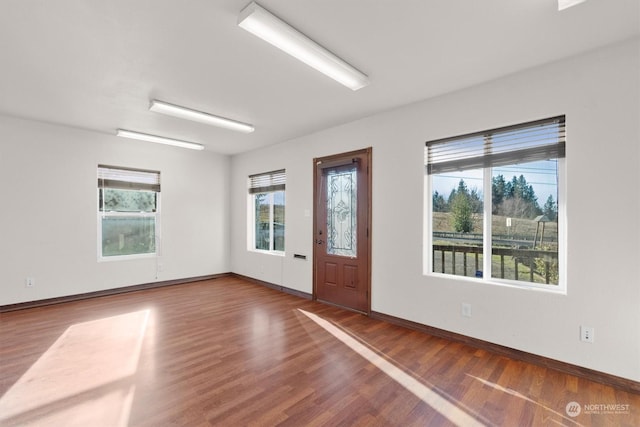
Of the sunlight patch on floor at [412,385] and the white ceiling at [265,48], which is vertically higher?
the white ceiling at [265,48]

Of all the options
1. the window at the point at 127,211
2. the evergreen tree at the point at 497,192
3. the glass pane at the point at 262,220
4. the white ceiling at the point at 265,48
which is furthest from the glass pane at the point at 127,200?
the evergreen tree at the point at 497,192

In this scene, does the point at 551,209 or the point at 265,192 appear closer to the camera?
the point at 551,209

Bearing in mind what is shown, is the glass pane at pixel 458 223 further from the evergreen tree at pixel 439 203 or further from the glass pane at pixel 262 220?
the glass pane at pixel 262 220

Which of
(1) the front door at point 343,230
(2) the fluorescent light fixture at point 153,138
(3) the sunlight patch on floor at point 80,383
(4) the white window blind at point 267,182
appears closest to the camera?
(3) the sunlight patch on floor at point 80,383

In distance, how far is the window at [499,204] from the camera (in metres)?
2.75

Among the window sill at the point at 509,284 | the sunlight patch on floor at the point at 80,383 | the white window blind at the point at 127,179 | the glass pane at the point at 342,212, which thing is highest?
the white window blind at the point at 127,179

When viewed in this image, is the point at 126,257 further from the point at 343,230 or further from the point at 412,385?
the point at 412,385

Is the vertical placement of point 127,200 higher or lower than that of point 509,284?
higher

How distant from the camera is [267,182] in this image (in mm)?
5871

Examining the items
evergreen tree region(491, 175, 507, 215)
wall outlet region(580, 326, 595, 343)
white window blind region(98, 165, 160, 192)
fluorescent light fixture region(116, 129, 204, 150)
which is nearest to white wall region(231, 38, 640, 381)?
wall outlet region(580, 326, 595, 343)

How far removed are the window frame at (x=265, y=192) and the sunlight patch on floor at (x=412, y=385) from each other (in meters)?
2.71

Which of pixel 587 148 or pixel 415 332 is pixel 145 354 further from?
pixel 587 148

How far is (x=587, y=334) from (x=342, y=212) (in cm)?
296
